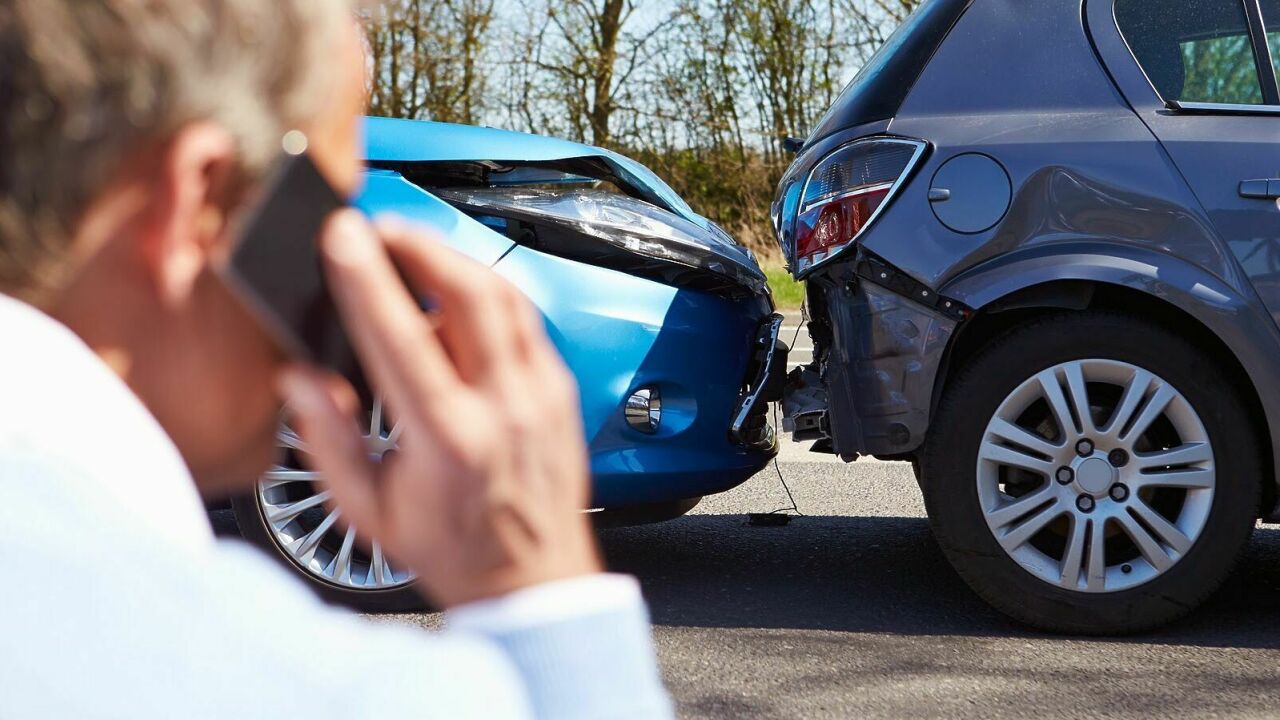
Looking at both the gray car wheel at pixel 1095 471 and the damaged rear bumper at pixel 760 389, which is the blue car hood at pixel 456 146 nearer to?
the damaged rear bumper at pixel 760 389

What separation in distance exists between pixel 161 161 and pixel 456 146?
3.09m

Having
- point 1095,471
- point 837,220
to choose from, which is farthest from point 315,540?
point 1095,471

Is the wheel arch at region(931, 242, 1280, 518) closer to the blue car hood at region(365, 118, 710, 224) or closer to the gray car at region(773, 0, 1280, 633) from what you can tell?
the gray car at region(773, 0, 1280, 633)

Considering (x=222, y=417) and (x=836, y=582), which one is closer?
(x=222, y=417)

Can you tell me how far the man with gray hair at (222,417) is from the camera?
1.59 ft

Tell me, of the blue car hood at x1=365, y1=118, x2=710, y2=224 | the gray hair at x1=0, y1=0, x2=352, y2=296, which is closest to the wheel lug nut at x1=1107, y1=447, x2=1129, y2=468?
the blue car hood at x1=365, y1=118, x2=710, y2=224

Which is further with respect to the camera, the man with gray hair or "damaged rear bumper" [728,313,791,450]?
"damaged rear bumper" [728,313,791,450]

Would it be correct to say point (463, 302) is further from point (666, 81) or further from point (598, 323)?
point (666, 81)

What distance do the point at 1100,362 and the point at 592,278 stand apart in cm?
127

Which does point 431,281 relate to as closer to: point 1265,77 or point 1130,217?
point 1130,217

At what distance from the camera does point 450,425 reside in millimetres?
511

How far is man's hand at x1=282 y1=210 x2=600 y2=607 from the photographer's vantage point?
1.69 ft

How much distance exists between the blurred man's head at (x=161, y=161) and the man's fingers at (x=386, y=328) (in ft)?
0.14

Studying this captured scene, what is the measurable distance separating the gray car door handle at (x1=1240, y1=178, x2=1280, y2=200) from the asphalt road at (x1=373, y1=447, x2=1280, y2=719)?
109cm
